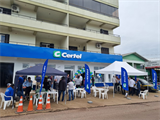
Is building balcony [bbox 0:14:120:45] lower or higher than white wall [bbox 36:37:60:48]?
higher

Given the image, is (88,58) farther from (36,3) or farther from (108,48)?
(36,3)

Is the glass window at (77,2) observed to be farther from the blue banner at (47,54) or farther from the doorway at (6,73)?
the doorway at (6,73)

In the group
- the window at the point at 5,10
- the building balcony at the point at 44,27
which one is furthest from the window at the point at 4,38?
the window at the point at 5,10

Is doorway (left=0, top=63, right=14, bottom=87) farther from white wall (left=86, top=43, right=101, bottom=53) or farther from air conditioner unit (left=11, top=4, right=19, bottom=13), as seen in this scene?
white wall (left=86, top=43, right=101, bottom=53)

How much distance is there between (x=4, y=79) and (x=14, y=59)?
2.44 m

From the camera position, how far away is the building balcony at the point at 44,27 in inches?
527

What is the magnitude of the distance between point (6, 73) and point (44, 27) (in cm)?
712

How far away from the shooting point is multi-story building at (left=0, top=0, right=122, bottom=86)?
13336 millimetres

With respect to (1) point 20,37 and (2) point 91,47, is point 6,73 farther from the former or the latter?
(2) point 91,47

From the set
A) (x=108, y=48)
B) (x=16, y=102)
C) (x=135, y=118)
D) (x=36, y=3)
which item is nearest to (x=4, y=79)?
(x=16, y=102)

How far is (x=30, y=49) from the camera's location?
1343 cm

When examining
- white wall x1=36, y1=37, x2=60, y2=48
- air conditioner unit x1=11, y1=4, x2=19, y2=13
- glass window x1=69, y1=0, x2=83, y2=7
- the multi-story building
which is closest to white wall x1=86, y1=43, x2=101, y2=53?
the multi-story building

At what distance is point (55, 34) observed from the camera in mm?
15922

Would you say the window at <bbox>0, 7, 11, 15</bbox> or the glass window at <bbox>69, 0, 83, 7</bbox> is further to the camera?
the glass window at <bbox>69, 0, 83, 7</bbox>
